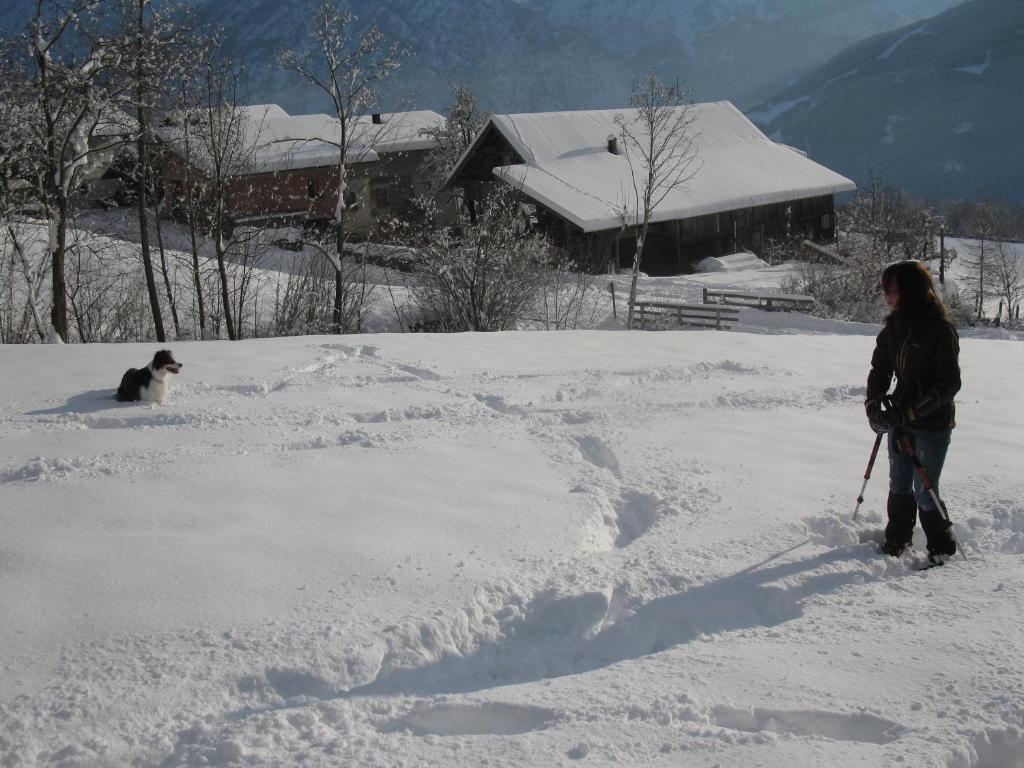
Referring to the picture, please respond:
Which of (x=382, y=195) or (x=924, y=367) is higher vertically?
(x=382, y=195)

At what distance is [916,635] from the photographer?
4102mm

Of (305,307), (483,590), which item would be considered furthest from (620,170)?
(483,590)

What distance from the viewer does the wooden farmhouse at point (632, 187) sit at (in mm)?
33969

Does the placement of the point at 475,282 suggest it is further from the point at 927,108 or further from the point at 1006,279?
the point at 927,108

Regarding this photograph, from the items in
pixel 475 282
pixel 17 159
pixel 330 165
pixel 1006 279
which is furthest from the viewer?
pixel 1006 279

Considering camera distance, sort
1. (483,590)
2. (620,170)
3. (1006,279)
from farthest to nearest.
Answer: (1006,279) < (620,170) < (483,590)

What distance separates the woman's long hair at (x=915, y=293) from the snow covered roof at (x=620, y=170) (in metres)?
27.2

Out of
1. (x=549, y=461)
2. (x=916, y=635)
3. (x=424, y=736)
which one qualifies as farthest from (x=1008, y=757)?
(x=549, y=461)

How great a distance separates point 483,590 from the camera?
171 inches

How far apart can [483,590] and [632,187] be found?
33107 millimetres

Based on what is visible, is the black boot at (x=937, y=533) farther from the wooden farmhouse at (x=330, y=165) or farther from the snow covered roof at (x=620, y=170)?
the wooden farmhouse at (x=330, y=165)

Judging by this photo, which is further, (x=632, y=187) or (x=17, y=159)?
(x=632, y=187)

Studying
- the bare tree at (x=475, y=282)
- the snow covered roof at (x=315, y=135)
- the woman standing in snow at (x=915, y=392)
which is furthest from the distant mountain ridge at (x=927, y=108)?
the woman standing in snow at (x=915, y=392)

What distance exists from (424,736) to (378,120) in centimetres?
4322
